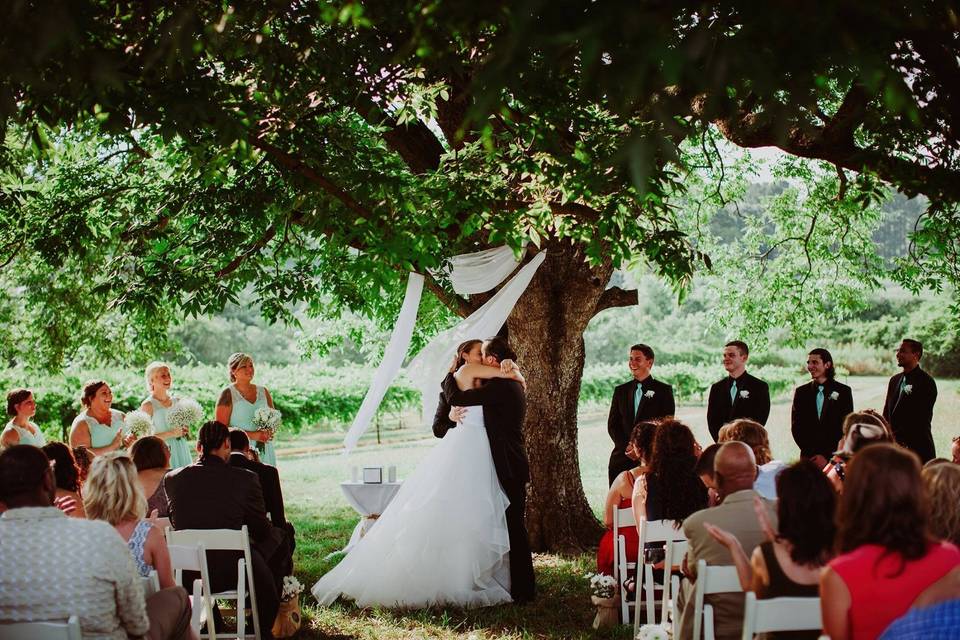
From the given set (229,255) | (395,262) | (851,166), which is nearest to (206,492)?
(395,262)

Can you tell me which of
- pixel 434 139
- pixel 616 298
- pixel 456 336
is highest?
pixel 434 139

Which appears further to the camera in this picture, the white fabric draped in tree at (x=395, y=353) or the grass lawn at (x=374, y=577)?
the white fabric draped in tree at (x=395, y=353)

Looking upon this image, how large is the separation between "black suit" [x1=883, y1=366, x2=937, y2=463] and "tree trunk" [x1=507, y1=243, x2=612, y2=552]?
2882mm

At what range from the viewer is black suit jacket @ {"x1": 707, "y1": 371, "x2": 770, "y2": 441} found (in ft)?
26.9

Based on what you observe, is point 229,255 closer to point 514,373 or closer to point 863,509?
point 514,373

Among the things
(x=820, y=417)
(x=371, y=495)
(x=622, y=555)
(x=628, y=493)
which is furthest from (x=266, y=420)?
(x=820, y=417)

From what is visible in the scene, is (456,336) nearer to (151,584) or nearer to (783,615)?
(151,584)

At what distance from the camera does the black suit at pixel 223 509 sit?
580 centimetres

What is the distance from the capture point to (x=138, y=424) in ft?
25.1

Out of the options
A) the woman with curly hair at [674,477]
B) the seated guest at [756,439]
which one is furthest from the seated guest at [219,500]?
the seated guest at [756,439]

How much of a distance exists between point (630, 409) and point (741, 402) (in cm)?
95

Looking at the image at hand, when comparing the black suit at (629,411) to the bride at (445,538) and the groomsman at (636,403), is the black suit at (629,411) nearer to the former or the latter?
the groomsman at (636,403)

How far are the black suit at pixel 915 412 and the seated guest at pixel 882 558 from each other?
19.5 ft

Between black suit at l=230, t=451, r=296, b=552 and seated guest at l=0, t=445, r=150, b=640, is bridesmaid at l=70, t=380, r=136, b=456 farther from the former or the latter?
seated guest at l=0, t=445, r=150, b=640
